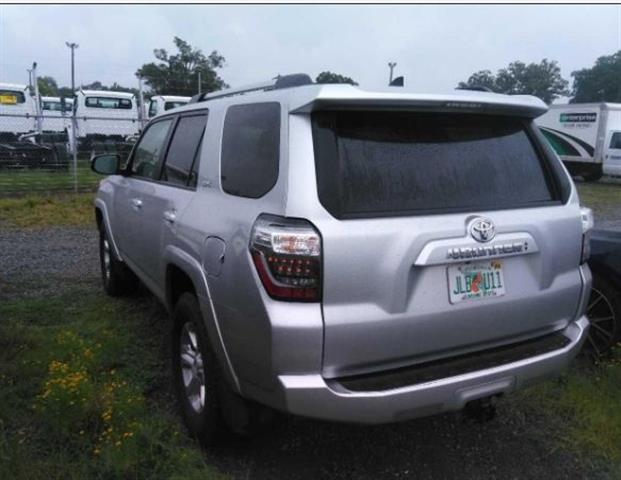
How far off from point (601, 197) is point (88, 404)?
1716 centimetres

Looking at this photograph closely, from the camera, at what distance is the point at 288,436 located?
323 cm

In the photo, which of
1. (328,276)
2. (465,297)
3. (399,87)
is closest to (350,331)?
(328,276)

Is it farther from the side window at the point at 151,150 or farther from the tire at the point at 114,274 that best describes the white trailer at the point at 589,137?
the side window at the point at 151,150

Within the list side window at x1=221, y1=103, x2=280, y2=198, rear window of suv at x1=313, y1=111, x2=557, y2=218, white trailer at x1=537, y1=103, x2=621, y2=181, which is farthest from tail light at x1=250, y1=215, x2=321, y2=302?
white trailer at x1=537, y1=103, x2=621, y2=181

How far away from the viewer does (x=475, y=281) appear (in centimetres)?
253

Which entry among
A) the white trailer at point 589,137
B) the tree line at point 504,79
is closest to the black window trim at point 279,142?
the white trailer at point 589,137

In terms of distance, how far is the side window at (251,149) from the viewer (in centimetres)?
256

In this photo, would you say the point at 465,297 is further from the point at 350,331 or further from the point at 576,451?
the point at 576,451

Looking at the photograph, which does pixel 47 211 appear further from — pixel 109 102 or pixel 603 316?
pixel 109 102

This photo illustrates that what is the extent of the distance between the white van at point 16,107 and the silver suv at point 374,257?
2119 centimetres

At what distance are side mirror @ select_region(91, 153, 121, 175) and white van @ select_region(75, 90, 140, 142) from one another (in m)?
18.0

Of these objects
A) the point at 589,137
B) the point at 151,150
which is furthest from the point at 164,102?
the point at 151,150

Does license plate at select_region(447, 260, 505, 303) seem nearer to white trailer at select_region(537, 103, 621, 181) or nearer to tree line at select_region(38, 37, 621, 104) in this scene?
white trailer at select_region(537, 103, 621, 181)

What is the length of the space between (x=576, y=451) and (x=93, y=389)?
8.73 feet
